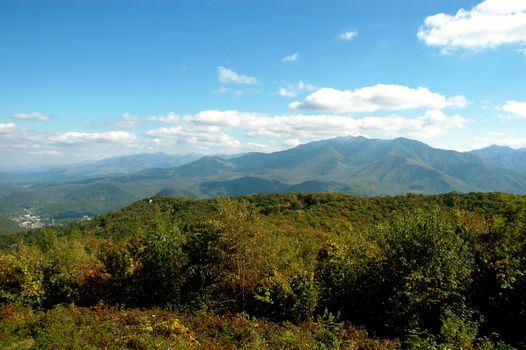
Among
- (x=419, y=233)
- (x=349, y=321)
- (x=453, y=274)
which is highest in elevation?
(x=419, y=233)

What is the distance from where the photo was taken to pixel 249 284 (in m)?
22.4

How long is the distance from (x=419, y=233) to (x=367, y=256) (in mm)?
4145

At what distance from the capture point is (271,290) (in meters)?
21.4

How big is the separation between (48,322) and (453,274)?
73.7ft

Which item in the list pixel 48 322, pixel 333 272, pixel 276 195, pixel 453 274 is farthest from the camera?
pixel 276 195

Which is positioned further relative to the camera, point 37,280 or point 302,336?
point 37,280

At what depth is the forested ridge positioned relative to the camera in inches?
666

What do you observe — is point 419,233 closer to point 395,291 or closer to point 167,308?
point 395,291

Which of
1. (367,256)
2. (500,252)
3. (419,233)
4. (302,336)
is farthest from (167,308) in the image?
(500,252)

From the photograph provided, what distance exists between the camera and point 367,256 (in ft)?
73.5

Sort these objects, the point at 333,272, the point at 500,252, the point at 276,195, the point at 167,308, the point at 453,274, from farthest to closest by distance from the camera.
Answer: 1. the point at 276,195
2. the point at 333,272
3. the point at 167,308
4. the point at 500,252
5. the point at 453,274

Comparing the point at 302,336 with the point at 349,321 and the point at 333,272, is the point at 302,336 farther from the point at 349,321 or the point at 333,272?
the point at 333,272

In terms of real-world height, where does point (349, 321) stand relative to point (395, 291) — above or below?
below

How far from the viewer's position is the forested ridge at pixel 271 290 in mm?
16922
